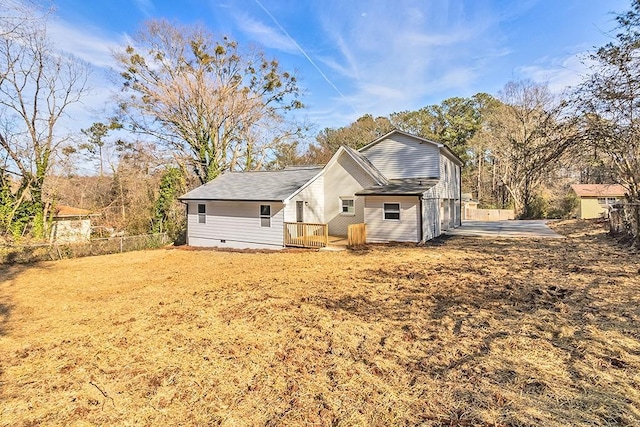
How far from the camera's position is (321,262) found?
11562 millimetres

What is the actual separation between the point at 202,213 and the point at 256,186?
11.8ft

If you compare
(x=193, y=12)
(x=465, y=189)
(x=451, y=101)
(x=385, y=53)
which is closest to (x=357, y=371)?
(x=385, y=53)

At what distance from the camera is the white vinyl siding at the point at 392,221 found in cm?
1491

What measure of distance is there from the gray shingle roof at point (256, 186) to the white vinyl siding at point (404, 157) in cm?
383

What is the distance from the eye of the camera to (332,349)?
4.54m

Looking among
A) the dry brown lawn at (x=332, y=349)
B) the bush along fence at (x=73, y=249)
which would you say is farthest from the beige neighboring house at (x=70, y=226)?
the dry brown lawn at (x=332, y=349)

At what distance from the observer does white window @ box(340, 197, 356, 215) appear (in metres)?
17.6

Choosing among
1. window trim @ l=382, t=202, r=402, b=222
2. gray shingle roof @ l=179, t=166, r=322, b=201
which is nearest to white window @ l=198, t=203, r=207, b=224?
gray shingle roof @ l=179, t=166, r=322, b=201

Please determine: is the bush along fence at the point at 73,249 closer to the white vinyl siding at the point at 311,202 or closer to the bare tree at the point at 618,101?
the white vinyl siding at the point at 311,202

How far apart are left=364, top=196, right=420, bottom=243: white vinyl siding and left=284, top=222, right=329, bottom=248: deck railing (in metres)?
2.42

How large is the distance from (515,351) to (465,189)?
144 feet

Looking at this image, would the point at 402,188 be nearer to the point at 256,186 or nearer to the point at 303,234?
the point at 303,234

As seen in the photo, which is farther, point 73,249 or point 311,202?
point 311,202

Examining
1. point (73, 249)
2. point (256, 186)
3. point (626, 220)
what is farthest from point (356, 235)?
point (73, 249)
